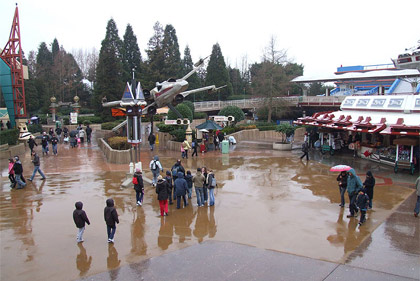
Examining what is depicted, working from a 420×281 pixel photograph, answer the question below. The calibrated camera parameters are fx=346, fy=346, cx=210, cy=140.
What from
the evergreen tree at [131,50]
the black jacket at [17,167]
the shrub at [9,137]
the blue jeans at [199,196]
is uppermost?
the evergreen tree at [131,50]

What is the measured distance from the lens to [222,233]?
357 inches

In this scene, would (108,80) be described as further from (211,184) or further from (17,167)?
(211,184)

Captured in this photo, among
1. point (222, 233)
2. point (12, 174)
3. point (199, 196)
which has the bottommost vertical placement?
point (222, 233)

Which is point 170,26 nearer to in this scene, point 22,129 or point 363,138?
point 22,129

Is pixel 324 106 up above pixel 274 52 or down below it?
below

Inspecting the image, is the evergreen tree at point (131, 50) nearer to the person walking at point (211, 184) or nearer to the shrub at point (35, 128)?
the shrub at point (35, 128)

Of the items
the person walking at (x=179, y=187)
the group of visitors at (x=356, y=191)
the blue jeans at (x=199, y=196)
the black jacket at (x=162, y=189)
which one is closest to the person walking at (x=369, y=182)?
the group of visitors at (x=356, y=191)

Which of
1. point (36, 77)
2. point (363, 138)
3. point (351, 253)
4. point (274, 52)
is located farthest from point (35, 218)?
point (36, 77)

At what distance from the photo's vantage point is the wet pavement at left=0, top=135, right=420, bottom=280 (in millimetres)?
7090

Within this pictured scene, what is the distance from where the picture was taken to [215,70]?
54.2m

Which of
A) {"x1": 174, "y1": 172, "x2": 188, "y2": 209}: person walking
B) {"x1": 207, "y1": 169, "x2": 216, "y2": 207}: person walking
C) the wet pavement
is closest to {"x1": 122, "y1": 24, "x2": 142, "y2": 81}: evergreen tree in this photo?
the wet pavement

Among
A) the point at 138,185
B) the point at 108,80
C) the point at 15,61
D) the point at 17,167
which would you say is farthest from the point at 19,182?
the point at 108,80

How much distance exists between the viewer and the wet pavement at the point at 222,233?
279 inches

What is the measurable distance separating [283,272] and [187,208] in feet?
15.8
